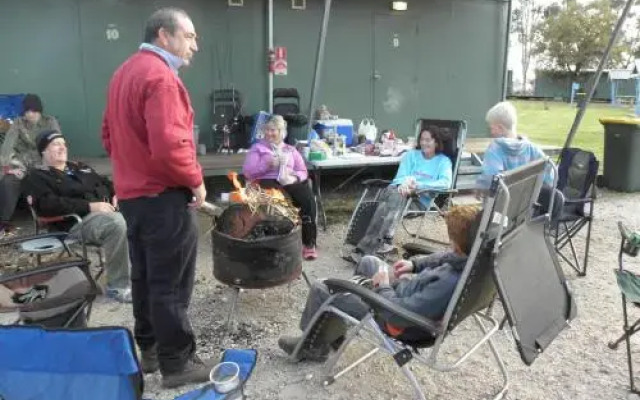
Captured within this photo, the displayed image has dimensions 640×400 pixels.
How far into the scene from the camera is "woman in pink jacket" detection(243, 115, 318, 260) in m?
4.58

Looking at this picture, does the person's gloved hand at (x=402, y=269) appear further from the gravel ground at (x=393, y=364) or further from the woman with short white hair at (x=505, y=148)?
the woman with short white hair at (x=505, y=148)

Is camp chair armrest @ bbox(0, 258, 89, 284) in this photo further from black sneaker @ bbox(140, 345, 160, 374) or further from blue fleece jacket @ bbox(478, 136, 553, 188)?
blue fleece jacket @ bbox(478, 136, 553, 188)

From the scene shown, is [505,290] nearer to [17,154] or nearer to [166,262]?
[166,262]

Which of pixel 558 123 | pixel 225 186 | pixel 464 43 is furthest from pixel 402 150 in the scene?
pixel 558 123

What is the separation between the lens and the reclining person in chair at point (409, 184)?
4.39 meters

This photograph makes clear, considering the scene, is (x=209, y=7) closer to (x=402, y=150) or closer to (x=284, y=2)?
(x=284, y=2)

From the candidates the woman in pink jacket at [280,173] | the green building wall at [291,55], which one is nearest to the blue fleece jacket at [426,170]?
the woman in pink jacket at [280,173]

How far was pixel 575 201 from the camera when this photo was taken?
4133 millimetres

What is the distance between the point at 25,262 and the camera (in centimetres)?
439

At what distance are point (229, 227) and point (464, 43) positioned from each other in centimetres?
639

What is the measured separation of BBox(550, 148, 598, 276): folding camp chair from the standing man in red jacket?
2.66m

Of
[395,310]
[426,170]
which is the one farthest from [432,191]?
[395,310]

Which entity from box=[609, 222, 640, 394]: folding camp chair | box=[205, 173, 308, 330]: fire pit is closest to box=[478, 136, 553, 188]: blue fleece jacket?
box=[609, 222, 640, 394]: folding camp chair

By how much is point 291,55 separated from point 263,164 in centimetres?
356
